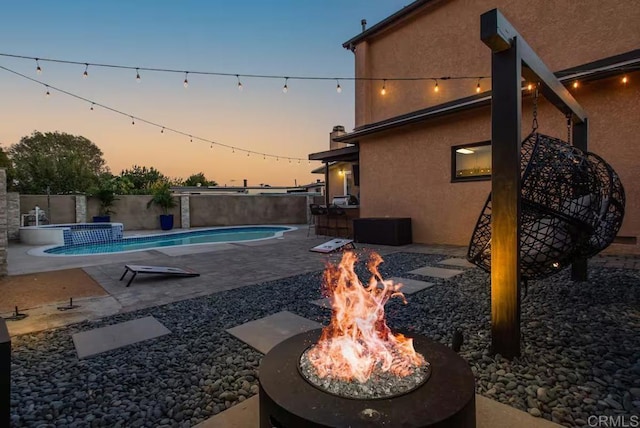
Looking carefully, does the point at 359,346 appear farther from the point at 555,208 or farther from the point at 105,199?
the point at 105,199

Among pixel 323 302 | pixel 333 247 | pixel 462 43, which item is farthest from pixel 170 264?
pixel 462 43

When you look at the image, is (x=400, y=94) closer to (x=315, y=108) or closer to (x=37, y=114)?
(x=315, y=108)

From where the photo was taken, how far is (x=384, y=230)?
7.86 metres

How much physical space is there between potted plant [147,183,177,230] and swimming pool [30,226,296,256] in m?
1.66

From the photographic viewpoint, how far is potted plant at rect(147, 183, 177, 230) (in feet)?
45.8

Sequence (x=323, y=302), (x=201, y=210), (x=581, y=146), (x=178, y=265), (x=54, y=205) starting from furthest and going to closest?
(x=201, y=210) → (x=54, y=205) → (x=178, y=265) → (x=581, y=146) → (x=323, y=302)

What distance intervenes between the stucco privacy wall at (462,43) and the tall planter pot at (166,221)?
9239mm

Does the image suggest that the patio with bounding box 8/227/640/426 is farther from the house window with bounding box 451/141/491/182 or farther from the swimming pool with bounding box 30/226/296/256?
the swimming pool with bounding box 30/226/296/256

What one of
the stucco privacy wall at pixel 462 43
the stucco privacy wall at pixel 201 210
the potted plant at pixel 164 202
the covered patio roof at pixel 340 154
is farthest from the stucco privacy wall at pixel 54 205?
the stucco privacy wall at pixel 462 43

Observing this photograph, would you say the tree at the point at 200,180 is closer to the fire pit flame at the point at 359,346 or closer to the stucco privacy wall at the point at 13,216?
the stucco privacy wall at the point at 13,216

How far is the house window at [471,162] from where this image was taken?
6.88m

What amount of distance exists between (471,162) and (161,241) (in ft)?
33.8

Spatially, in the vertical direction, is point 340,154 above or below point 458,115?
below

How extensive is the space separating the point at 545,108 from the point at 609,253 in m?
2.85
